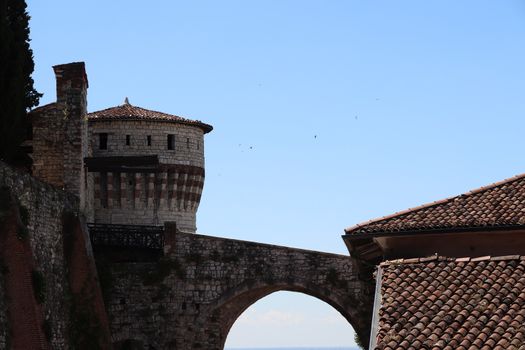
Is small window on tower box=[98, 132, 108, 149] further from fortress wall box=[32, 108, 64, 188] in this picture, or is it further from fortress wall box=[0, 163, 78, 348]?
fortress wall box=[0, 163, 78, 348]

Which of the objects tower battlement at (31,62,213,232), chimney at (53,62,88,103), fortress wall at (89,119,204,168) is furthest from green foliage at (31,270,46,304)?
fortress wall at (89,119,204,168)

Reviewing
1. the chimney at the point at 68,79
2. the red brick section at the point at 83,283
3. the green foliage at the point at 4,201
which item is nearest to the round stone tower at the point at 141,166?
the chimney at the point at 68,79

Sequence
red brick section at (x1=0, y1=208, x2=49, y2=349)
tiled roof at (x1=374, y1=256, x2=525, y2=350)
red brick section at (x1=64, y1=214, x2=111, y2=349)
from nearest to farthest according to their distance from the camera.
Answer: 1. tiled roof at (x1=374, y1=256, x2=525, y2=350)
2. red brick section at (x1=0, y1=208, x2=49, y2=349)
3. red brick section at (x1=64, y1=214, x2=111, y2=349)

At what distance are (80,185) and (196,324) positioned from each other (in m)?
5.65

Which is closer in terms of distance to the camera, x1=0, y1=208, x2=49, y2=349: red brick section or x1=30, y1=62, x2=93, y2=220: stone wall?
x1=0, y1=208, x2=49, y2=349: red brick section

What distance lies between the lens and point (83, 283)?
37.2 m

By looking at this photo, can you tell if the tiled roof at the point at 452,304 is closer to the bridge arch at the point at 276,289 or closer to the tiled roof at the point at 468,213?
the tiled roof at the point at 468,213

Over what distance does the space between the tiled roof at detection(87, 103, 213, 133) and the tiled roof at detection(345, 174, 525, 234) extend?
20.5 m

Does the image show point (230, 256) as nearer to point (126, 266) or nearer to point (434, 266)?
point (126, 266)

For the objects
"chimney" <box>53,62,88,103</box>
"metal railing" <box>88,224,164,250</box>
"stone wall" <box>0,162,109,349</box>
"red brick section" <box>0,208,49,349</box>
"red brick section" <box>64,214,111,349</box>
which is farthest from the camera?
"metal railing" <box>88,224,164,250</box>

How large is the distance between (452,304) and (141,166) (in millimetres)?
25507

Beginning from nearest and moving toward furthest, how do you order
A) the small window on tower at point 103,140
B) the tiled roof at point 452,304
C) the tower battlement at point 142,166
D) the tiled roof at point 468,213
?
1. the tiled roof at point 452,304
2. the tiled roof at point 468,213
3. the tower battlement at point 142,166
4. the small window on tower at point 103,140

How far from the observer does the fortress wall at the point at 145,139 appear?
4494 centimetres

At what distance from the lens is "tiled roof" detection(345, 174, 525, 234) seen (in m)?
24.6
